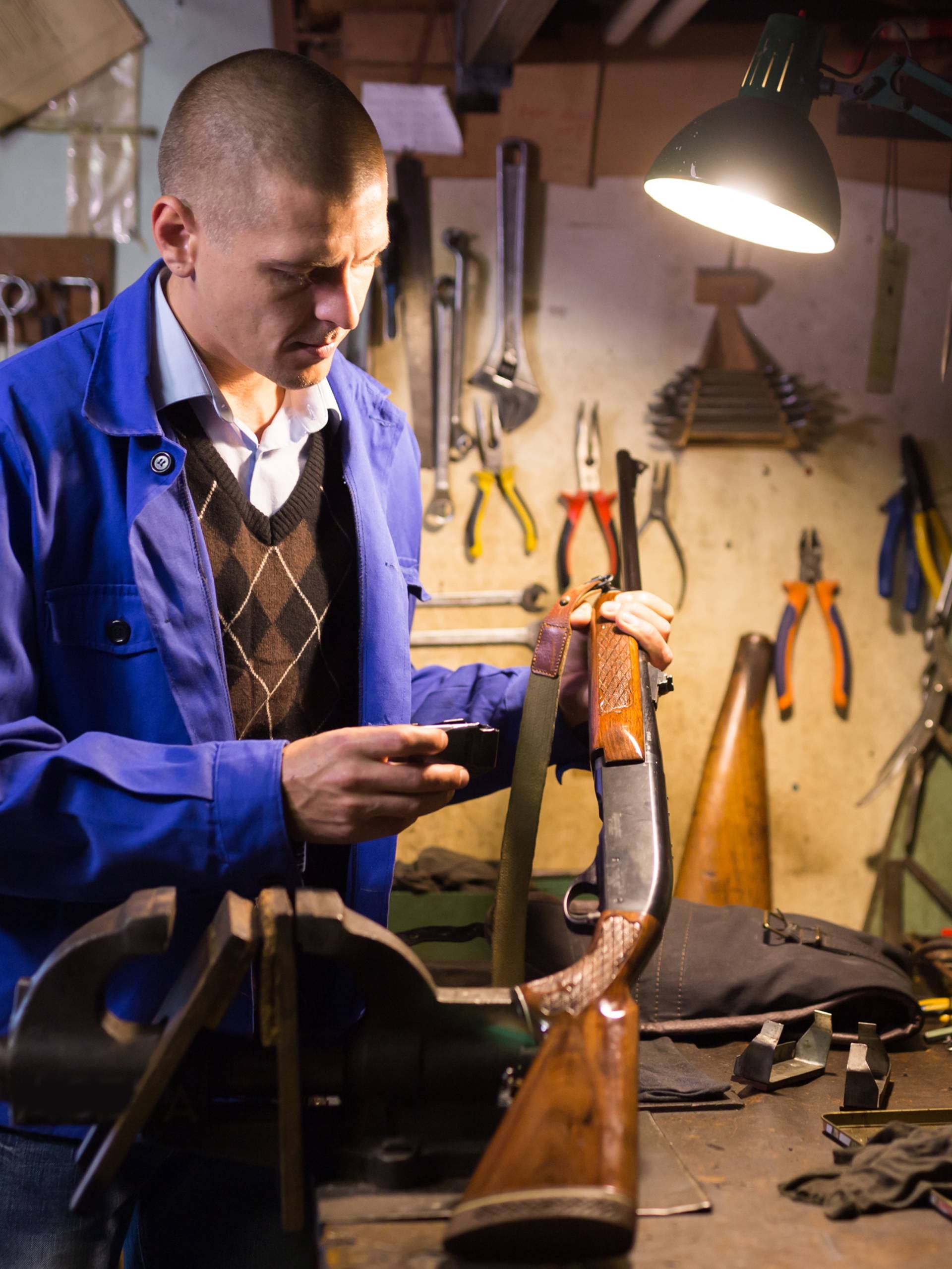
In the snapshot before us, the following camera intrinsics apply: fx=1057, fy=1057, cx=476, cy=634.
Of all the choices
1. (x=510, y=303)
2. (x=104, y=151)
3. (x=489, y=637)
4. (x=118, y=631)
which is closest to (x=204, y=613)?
(x=118, y=631)

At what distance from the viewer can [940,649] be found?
3.08 m

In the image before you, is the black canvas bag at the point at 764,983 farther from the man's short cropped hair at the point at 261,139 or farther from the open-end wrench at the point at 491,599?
the open-end wrench at the point at 491,599

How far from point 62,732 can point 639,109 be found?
2.57 m

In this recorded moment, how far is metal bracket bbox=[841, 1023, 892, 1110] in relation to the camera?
1.30 metres

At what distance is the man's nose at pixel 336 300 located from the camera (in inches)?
50.2

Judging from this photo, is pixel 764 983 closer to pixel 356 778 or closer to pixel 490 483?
pixel 356 778

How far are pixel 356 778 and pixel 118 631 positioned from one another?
1.24ft

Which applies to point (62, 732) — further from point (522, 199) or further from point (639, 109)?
point (639, 109)

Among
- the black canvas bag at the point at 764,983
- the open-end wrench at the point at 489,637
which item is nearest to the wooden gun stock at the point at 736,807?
the open-end wrench at the point at 489,637

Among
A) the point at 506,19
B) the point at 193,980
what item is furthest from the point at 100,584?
the point at 506,19

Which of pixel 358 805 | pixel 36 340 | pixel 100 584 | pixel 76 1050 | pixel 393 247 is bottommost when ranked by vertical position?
pixel 76 1050

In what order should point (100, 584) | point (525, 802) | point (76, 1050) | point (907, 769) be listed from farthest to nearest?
point (907, 769)
point (525, 802)
point (100, 584)
point (76, 1050)

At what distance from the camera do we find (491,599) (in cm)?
314

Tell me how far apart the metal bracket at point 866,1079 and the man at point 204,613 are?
58cm
